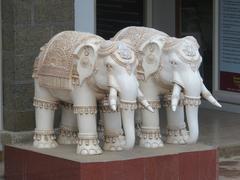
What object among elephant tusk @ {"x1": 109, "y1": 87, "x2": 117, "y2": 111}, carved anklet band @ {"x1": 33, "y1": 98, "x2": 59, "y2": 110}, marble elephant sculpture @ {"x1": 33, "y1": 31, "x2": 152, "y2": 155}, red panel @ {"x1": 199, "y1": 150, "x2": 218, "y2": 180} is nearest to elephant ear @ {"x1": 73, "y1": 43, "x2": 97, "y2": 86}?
marble elephant sculpture @ {"x1": 33, "y1": 31, "x2": 152, "y2": 155}

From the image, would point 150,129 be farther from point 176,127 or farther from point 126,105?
point 126,105

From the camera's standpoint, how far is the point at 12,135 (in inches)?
363

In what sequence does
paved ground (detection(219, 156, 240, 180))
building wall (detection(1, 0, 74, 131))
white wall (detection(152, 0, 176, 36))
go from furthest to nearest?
white wall (detection(152, 0, 176, 36))
paved ground (detection(219, 156, 240, 180))
building wall (detection(1, 0, 74, 131))

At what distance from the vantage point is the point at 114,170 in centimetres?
793

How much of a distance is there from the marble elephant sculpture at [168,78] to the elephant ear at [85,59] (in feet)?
1.23

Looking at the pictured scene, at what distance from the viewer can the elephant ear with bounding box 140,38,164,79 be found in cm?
827

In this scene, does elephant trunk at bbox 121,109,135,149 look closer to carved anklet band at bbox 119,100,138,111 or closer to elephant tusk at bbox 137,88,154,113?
carved anklet band at bbox 119,100,138,111

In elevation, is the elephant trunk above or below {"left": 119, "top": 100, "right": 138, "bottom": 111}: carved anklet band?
below

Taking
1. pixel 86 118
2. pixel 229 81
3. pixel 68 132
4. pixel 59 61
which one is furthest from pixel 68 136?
pixel 229 81

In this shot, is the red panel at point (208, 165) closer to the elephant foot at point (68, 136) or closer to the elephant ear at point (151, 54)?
the elephant ear at point (151, 54)

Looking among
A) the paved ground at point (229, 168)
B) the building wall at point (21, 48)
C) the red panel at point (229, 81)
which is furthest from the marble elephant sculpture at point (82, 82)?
the red panel at point (229, 81)

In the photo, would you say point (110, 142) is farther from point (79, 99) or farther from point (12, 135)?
point (12, 135)

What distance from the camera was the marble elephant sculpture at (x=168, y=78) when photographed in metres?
8.13

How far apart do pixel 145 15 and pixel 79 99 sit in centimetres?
592
